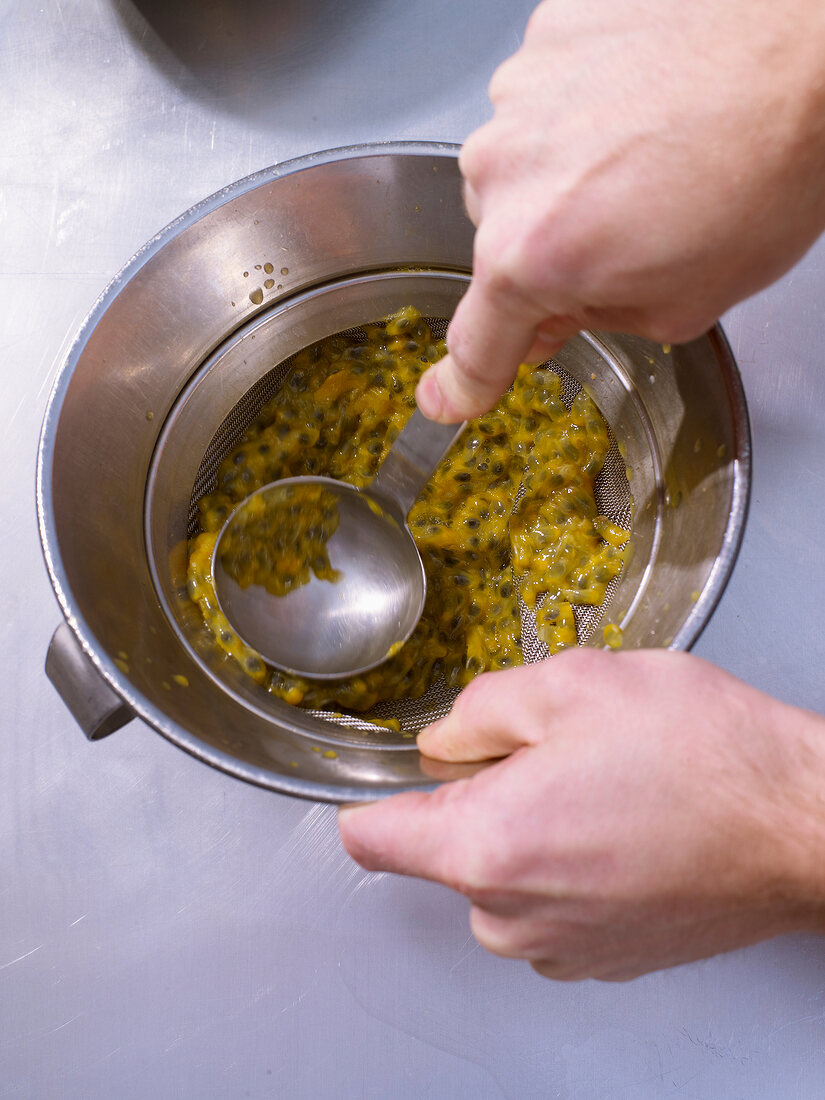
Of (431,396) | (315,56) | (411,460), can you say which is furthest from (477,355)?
(315,56)

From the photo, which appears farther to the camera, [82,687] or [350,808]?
[82,687]

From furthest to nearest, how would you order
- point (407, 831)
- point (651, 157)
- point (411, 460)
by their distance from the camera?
1. point (411, 460)
2. point (407, 831)
3. point (651, 157)

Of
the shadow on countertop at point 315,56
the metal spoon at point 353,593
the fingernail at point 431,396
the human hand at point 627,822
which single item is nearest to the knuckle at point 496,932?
the human hand at point 627,822

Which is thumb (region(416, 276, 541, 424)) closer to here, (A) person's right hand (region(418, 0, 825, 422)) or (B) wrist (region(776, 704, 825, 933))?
(A) person's right hand (region(418, 0, 825, 422))

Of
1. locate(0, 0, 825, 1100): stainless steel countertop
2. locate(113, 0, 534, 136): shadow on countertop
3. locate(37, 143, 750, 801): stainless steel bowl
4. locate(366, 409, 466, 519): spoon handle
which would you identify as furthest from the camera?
locate(113, 0, 534, 136): shadow on countertop

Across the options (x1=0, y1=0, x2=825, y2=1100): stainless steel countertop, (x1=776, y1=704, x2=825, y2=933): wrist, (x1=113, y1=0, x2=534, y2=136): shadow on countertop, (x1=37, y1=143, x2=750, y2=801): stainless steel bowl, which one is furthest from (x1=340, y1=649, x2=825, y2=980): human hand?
(x1=113, y1=0, x2=534, y2=136): shadow on countertop

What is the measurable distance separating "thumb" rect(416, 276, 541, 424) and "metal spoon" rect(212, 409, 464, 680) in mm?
164

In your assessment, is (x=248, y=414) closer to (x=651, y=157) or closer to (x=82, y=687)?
(x=82, y=687)

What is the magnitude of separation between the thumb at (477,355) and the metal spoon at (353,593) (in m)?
0.16

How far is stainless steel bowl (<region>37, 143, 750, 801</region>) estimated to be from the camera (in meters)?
0.82

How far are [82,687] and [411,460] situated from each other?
0.48 metres

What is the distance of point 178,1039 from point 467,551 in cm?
83

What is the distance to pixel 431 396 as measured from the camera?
84cm

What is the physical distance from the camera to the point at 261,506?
1034 millimetres
